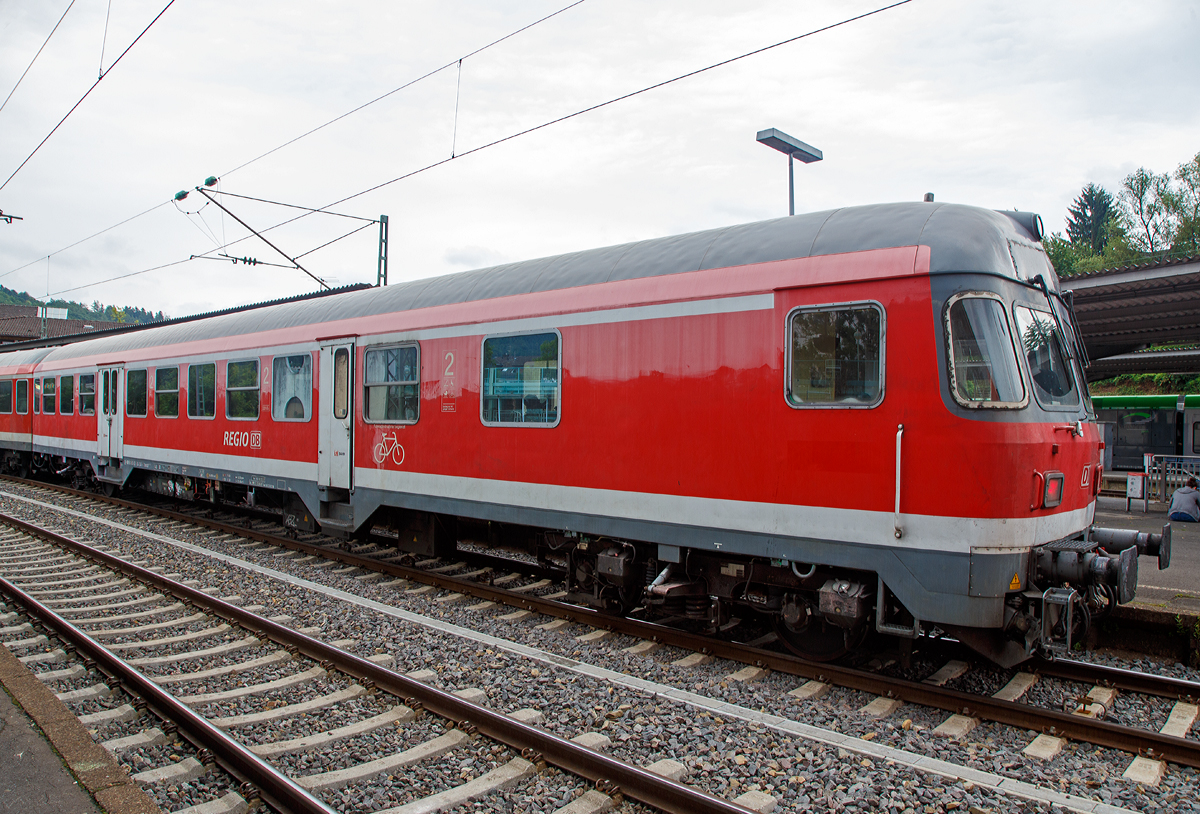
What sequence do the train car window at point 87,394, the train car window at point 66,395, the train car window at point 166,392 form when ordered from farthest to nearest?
the train car window at point 66,395 → the train car window at point 87,394 → the train car window at point 166,392

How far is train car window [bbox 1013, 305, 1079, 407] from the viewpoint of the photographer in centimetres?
529

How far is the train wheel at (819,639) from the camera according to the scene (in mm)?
5676

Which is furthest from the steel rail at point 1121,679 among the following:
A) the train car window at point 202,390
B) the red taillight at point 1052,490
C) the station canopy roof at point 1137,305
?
the train car window at point 202,390

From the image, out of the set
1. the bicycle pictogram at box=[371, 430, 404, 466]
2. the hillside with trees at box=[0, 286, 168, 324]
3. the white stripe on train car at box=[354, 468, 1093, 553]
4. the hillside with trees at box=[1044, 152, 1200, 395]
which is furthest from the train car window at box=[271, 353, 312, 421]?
the hillside with trees at box=[0, 286, 168, 324]

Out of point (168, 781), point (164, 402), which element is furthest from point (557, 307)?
point (164, 402)

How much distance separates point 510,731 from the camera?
4.54 meters

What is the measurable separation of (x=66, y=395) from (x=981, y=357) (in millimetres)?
18955

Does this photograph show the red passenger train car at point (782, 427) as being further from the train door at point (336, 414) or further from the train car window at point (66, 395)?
the train car window at point (66, 395)

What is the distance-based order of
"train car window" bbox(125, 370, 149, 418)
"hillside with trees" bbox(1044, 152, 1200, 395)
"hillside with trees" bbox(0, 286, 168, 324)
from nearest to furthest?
"train car window" bbox(125, 370, 149, 418), "hillside with trees" bbox(1044, 152, 1200, 395), "hillside with trees" bbox(0, 286, 168, 324)

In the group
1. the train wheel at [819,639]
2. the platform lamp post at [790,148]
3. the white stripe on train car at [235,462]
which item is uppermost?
the platform lamp post at [790,148]

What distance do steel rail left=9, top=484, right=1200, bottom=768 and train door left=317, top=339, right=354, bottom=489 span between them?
2583 millimetres

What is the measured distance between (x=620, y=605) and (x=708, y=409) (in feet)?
7.46

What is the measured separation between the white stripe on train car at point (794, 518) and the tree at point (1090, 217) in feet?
265

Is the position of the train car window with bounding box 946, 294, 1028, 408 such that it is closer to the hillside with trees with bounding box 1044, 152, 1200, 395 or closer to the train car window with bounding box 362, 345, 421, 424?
the train car window with bounding box 362, 345, 421, 424
